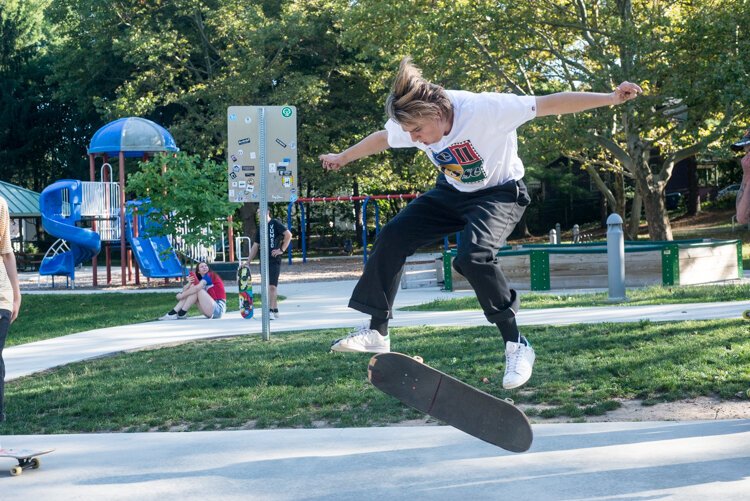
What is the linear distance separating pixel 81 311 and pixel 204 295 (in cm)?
400

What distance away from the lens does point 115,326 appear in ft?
45.2

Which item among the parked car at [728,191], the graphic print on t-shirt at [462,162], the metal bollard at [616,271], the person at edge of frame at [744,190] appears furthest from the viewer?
the parked car at [728,191]

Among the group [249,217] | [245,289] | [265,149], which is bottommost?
[245,289]

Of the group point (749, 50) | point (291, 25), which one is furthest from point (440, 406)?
point (291, 25)

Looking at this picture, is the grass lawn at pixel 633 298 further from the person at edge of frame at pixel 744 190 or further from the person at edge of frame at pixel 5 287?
the person at edge of frame at pixel 5 287

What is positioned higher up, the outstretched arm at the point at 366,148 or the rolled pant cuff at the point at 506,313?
the outstretched arm at the point at 366,148

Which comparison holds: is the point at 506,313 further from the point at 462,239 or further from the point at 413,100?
the point at 413,100

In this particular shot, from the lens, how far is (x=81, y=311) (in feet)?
55.4

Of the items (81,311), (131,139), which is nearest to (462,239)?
(81,311)

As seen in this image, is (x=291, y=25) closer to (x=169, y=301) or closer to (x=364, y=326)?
(x=169, y=301)

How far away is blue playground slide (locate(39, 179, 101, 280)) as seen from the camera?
24672 mm

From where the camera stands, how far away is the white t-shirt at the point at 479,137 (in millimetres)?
4801

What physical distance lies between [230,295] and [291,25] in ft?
55.2

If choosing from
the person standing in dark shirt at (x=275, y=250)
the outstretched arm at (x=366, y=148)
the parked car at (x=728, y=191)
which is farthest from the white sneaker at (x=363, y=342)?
the parked car at (x=728, y=191)
